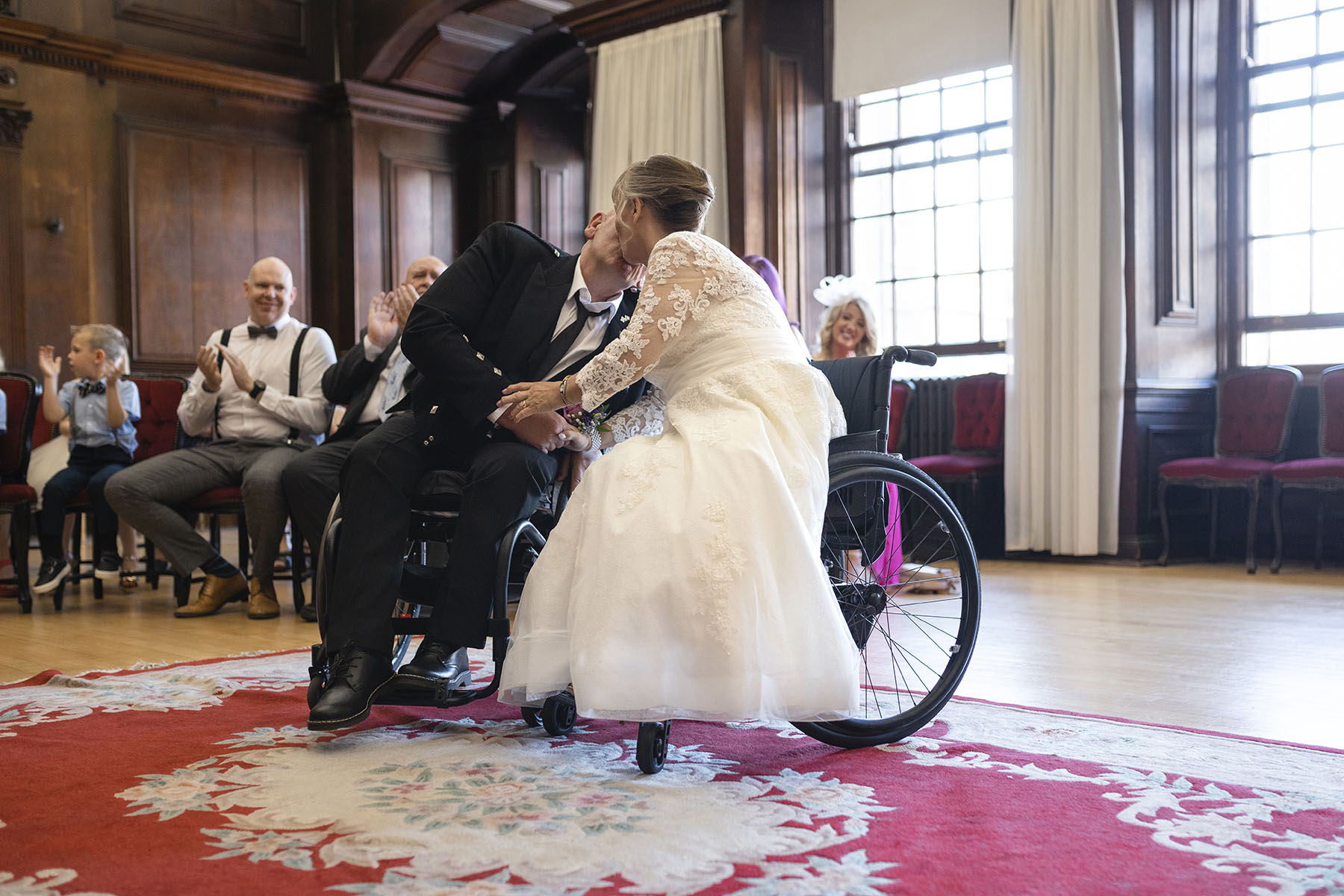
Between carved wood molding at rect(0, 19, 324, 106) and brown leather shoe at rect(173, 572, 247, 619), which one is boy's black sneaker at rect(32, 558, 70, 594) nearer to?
brown leather shoe at rect(173, 572, 247, 619)

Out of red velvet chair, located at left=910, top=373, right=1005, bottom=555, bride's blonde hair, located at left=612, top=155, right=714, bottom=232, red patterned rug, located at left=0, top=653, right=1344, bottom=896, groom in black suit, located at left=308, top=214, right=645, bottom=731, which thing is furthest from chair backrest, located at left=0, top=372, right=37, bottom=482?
red velvet chair, located at left=910, top=373, right=1005, bottom=555

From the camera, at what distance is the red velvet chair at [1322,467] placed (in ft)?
18.1

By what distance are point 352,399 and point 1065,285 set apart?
3.71 m

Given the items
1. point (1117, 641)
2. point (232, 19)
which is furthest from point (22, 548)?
point (232, 19)

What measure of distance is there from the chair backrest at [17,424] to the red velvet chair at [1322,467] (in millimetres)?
5545

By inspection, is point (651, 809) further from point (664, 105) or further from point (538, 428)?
point (664, 105)

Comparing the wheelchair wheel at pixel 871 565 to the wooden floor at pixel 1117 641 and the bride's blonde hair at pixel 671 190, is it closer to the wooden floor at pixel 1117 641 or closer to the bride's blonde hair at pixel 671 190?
the wooden floor at pixel 1117 641

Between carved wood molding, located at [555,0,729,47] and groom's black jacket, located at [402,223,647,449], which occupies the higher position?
carved wood molding, located at [555,0,729,47]

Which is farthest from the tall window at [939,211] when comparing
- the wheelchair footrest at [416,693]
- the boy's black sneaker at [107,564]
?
the wheelchair footrest at [416,693]

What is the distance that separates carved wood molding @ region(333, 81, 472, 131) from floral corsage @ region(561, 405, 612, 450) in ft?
24.0

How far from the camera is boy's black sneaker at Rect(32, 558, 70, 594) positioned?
496 cm

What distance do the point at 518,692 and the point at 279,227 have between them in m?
7.68

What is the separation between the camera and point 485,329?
2678 mm

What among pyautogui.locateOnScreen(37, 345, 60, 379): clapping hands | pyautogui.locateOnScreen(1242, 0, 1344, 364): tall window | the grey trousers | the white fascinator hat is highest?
pyautogui.locateOnScreen(1242, 0, 1344, 364): tall window
